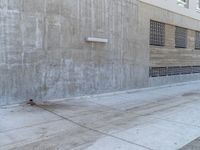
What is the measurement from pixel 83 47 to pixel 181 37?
7.78 metres

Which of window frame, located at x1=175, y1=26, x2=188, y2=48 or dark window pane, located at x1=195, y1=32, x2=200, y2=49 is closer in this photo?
window frame, located at x1=175, y1=26, x2=188, y2=48

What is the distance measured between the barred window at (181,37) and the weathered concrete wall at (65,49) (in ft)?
13.2

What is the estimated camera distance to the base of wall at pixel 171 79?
12508 mm

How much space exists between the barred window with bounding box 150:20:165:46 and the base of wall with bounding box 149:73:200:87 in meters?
1.58

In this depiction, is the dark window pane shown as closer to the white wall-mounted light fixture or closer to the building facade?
the building facade

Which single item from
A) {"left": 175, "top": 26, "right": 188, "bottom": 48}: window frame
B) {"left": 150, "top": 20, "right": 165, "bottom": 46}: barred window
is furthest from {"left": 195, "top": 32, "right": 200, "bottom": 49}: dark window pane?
{"left": 150, "top": 20, "right": 165, "bottom": 46}: barred window

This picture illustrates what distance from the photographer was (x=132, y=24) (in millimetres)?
11000

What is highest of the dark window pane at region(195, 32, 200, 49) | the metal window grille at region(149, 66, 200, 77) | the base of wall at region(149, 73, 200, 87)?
the dark window pane at region(195, 32, 200, 49)

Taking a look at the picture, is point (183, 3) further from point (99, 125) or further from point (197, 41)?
point (99, 125)

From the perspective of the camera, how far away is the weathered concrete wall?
23.5 ft

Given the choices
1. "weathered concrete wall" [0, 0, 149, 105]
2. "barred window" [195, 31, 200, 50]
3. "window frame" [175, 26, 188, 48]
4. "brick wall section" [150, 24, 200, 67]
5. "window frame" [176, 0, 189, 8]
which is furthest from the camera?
"barred window" [195, 31, 200, 50]

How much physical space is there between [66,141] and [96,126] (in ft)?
3.53

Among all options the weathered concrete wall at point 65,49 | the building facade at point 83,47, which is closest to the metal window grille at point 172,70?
the building facade at point 83,47

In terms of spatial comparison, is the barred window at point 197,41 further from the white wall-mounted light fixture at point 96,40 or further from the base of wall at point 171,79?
the white wall-mounted light fixture at point 96,40
